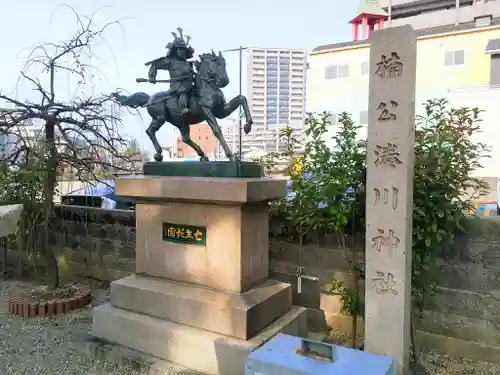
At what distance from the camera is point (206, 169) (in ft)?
12.2

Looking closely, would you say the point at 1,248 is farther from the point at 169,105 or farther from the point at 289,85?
the point at 289,85

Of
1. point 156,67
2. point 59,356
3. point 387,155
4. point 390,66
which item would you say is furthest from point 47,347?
point 390,66

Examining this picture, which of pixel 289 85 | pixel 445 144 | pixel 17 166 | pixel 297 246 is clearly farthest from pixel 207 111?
pixel 289 85

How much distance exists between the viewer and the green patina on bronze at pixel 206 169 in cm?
358

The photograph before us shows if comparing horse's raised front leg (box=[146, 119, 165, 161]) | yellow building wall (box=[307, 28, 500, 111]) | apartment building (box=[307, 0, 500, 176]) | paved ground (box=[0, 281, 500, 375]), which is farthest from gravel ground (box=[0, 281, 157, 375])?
yellow building wall (box=[307, 28, 500, 111])

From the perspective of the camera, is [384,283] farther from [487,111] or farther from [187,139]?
[487,111]

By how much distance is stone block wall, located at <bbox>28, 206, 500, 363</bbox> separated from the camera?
3.71 m

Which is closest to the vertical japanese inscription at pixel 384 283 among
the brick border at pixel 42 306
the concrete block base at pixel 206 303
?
the concrete block base at pixel 206 303

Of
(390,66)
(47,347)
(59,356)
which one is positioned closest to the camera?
(390,66)

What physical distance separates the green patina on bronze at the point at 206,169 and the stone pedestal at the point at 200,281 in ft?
0.39

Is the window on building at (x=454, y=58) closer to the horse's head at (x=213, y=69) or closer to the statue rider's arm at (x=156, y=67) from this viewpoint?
the horse's head at (x=213, y=69)

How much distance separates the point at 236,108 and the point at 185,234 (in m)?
1.34

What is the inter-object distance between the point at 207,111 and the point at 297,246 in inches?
74.5

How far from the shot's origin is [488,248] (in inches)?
145
